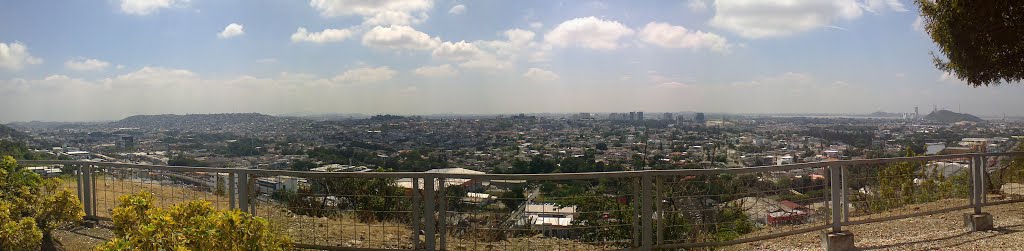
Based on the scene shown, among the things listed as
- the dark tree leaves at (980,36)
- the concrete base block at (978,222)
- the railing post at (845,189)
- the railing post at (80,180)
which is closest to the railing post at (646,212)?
the railing post at (845,189)

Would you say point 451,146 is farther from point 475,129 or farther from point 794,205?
point 794,205

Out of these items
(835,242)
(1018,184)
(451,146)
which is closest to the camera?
(835,242)

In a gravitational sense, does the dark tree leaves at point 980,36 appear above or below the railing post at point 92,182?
above

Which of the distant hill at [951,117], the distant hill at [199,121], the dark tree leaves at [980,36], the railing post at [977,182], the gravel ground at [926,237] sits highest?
the dark tree leaves at [980,36]

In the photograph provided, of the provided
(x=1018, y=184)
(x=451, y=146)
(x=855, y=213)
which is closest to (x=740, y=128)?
(x=451, y=146)

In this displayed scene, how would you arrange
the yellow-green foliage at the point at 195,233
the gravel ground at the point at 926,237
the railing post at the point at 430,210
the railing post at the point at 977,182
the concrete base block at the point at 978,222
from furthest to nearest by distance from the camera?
1. the railing post at the point at 977,182
2. the concrete base block at the point at 978,222
3. the gravel ground at the point at 926,237
4. the railing post at the point at 430,210
5. the yellow-green foliage at the point at 195,233

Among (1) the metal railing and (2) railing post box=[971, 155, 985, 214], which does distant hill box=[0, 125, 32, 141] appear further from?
(2) railing post box=[971, 155, 985, 214]

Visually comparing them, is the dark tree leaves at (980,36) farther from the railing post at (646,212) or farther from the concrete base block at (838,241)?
the railing post at (646,212)
